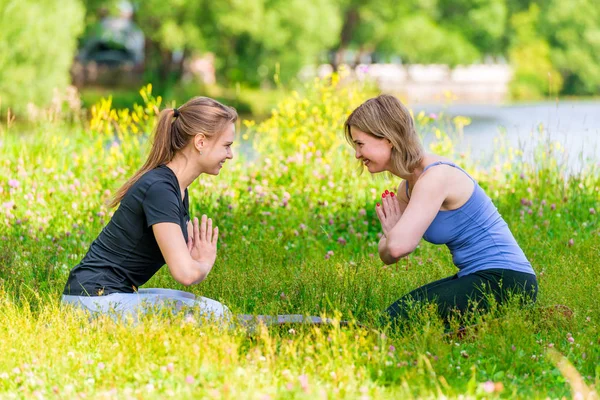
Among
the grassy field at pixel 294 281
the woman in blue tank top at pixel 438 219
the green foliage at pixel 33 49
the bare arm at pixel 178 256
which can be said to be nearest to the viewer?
the grassy field at pixel 294 281

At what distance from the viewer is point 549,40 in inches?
2092

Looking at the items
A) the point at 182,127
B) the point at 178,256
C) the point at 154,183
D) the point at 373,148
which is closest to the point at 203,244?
the point at 178,256

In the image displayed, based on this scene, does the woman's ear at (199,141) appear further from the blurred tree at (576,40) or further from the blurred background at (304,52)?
the blurred tree at (576,40)

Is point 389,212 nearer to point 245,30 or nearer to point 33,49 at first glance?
point 33,49

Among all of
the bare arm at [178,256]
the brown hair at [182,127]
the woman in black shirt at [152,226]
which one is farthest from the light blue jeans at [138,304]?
the brown hair at [182,127]

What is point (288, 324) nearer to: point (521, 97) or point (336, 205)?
point (336, 205)

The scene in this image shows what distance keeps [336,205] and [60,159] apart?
2.74 meters

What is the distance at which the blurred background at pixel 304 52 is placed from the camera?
854 inches

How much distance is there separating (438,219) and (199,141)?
1250 mm

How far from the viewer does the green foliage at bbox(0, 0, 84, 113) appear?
2123cm

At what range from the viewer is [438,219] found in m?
4.23

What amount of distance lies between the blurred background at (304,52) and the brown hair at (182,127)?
2.75 metres

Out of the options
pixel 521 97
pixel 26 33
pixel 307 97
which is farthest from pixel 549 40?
pixel 307 97

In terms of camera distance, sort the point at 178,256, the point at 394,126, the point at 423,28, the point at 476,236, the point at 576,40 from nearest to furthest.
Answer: the point at 178,256
the point at 394,126
the point at 476,236
the point at 423,28
the point at 576,40
